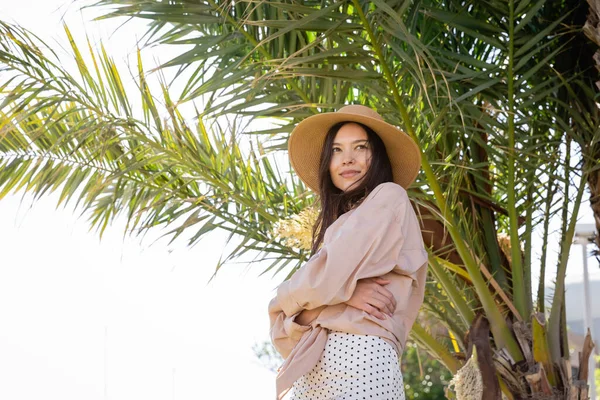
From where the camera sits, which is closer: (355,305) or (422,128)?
(355,305)

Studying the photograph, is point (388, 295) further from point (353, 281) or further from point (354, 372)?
point (354, 372)

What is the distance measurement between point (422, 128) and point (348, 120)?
3.50 feet

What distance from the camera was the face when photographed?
241 cm

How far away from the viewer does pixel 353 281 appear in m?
2.06

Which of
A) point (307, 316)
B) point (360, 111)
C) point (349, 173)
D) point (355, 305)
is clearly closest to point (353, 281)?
point (355, 305)

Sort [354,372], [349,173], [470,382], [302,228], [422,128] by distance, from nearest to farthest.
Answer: [354,372], [349,173], [302,228], [470,382], [422,128]

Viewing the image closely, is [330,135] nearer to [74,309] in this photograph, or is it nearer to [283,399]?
[283,399]

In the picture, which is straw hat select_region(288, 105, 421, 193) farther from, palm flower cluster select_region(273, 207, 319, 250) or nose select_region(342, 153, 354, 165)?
palm flower cluster select_region(273, 207, 319, 250)

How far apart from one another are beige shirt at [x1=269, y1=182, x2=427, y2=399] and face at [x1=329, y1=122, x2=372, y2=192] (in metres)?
0.21

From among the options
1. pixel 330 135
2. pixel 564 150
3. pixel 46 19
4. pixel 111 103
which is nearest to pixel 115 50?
pixel 111 103

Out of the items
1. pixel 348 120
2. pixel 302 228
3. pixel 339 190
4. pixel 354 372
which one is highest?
pixel 348 120

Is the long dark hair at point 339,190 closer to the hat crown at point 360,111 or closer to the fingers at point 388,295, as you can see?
the hat crown at point 360,111

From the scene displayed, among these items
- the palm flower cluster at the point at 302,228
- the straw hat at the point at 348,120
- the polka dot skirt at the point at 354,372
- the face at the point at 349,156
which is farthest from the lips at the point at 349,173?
the palm flower cluster at the point at 302,228

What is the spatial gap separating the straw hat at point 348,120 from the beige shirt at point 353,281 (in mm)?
304
